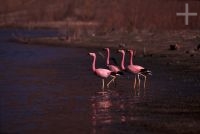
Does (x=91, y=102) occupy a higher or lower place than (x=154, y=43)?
lower

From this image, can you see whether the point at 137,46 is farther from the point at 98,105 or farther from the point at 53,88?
the point at 98,105

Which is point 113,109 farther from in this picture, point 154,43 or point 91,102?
point 154,43

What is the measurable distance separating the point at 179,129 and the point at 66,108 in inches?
144

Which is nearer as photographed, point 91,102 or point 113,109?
point 113,109

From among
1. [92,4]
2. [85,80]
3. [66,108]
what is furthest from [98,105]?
[92,4]

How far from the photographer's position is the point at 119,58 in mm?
31797

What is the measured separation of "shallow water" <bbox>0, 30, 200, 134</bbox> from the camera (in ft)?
45.1

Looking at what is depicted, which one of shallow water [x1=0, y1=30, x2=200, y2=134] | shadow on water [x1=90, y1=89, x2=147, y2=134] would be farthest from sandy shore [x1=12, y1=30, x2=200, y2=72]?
shadow on water [x1=90, y1=89, x2=147, y2=134]

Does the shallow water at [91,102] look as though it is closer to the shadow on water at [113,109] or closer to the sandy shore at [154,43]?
the shadow on water at [113,109]

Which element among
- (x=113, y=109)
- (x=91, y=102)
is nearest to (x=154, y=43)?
(x=91, y=102)

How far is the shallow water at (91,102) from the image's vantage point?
1375 centimetres

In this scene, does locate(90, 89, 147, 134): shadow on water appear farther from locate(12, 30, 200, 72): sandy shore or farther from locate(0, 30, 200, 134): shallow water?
locate(12, 30, 200, 72): sandy shore

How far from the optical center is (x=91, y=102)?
17062mm

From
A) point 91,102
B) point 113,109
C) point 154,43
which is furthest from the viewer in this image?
point 154,43
